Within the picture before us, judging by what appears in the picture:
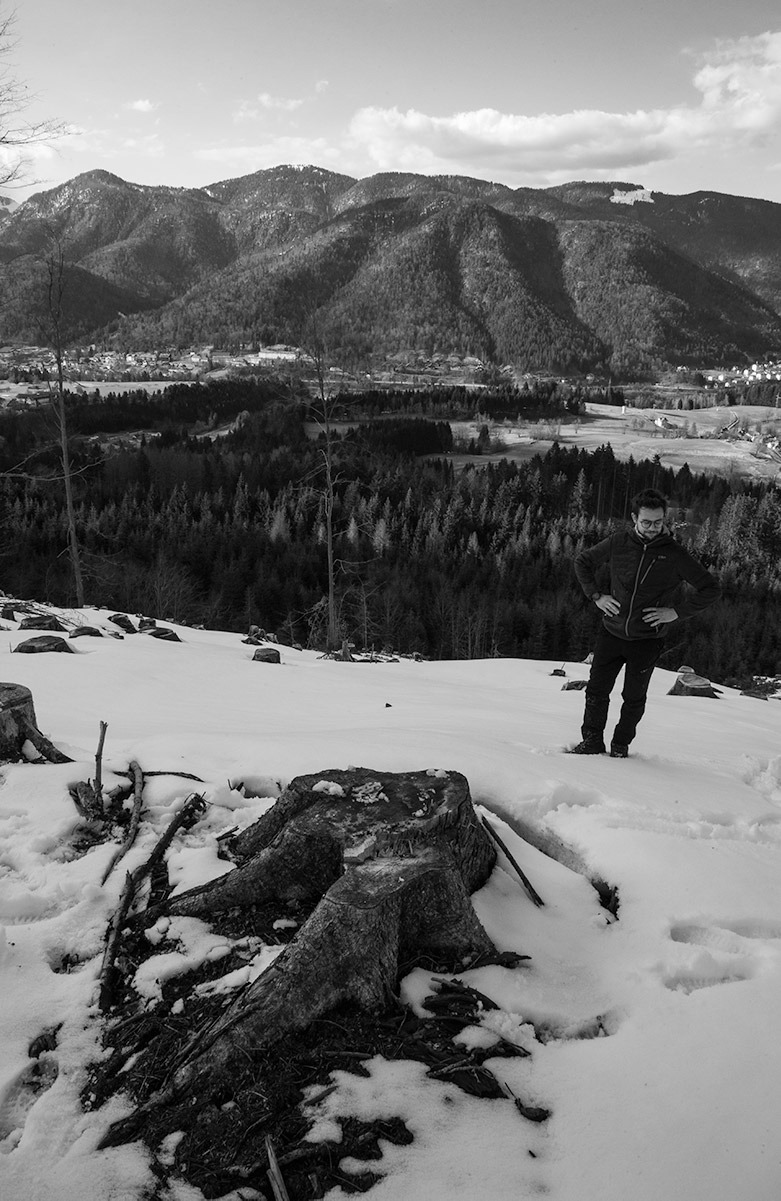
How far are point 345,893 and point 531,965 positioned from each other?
3.35 ft

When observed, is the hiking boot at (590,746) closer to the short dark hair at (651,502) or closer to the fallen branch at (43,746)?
the short dark hair at (651,502)

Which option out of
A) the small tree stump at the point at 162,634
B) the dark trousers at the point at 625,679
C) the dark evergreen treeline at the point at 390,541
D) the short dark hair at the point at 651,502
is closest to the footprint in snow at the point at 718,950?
the dark trousers at the point at 625,679

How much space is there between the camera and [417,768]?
502cm

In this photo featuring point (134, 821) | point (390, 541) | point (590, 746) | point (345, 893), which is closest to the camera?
point (345, 893)

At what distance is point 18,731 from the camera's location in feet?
17.3

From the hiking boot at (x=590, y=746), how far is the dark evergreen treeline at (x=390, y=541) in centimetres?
3117

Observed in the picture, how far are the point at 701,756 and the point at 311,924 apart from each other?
5246 mm

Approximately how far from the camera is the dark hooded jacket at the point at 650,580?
5.95 meters

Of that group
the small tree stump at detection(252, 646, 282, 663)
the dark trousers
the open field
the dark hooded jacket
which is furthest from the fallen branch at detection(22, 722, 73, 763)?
the open field

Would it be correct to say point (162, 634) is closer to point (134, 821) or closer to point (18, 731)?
point (18, 731)

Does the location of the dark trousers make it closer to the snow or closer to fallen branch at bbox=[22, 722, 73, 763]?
the snow

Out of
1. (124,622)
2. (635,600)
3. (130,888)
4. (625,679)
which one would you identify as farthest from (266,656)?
(130,888)

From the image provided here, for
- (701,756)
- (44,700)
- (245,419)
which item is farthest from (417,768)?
(245,419)

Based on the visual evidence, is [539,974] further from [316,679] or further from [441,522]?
[441,522]
